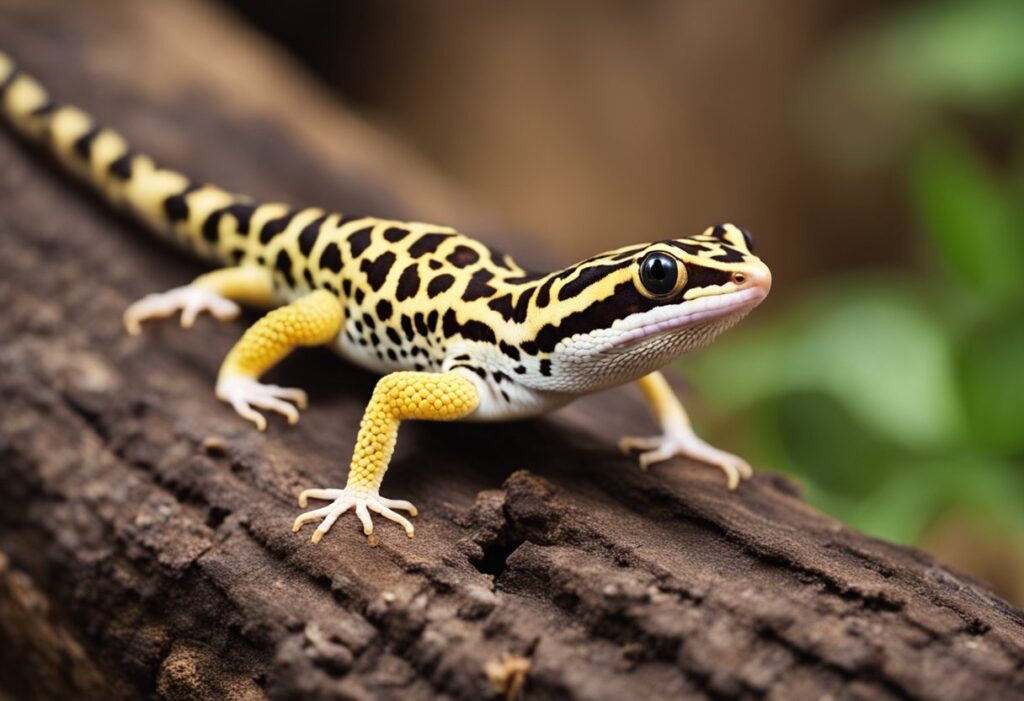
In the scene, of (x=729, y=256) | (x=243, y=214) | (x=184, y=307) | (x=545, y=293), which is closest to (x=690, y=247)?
(x=729, y=256)

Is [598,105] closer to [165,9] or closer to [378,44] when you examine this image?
[378,44]

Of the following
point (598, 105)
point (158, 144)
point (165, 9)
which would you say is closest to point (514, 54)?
point (598, 105)

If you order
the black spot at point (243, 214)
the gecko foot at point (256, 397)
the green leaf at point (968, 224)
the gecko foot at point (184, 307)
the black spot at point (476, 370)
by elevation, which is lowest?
the gecko foot at point (256, 397)

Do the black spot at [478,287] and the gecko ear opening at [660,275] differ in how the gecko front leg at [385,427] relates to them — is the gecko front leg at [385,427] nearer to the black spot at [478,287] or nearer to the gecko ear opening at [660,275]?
the black spot at [478,287]

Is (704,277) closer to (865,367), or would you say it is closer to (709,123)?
(865,367)

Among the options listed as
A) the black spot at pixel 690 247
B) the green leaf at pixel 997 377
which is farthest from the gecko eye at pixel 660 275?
the green leaf at pixel 997 377

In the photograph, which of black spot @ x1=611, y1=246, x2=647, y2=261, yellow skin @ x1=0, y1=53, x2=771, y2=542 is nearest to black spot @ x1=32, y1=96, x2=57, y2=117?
yellow skin @ x1=0, y1=53, x2=771, y2=542

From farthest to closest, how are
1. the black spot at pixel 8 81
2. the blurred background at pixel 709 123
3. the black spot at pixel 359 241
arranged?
the blurred background at pixel 709 123 → the black spot at pixel 8 81 → the black spot at pixel 359 241
